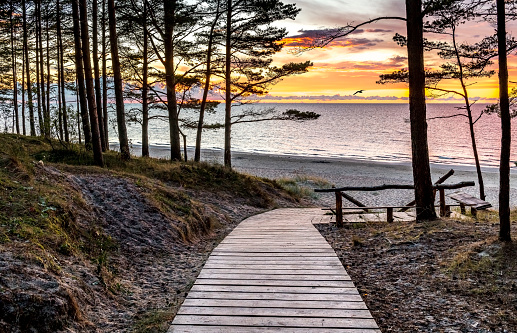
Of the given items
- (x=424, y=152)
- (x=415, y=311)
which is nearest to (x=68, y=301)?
(x=415, y=311)

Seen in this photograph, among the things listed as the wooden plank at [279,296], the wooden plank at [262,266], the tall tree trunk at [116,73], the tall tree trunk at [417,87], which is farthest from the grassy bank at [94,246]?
the tall tree trunk at [116,73]

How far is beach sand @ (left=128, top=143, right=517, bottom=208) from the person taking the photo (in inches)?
954

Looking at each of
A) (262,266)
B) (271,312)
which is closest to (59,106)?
(262,266)

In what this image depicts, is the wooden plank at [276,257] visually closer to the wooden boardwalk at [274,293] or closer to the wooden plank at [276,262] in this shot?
the wooden boardwalk at [274,293]

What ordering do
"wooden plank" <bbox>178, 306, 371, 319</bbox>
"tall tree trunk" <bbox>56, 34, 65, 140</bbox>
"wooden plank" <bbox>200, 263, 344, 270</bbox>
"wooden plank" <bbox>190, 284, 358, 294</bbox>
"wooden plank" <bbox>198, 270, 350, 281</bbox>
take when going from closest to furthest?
"wooden plank" <bbox>178, 306, 371, 319</bbox>, "wooden plank" <bbox>190, 284, 358, 294</bbox>, "wooden plank" <bbox>198, 270, 350, 281</bbox>, "wooden plank" <bbox>200, 263, 344, 270</bbox>, "tall tree trunk" <bbox>56, 34, 65, 140</bbox>

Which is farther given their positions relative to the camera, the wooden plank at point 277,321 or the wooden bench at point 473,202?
the wooden bench at point 473,202

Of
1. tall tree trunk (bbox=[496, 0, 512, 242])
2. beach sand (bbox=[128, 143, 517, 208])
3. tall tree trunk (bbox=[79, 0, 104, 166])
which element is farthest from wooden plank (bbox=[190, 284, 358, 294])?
beach sand (bbox=[128, 143, 517, 208])

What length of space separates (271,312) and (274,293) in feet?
2.01

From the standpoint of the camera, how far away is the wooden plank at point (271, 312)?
476 cm

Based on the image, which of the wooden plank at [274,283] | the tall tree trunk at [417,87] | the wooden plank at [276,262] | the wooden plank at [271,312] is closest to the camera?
the wooden plank at [271,312]

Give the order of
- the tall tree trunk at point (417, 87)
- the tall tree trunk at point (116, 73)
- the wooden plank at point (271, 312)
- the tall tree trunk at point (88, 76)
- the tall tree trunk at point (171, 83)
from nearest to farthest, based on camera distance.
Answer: the wooden plank at point (271, 312) < the tall tree trunk at point (417, 87) < the tall tree trunk at point (88, 76) < the tall tree trunk at point (116, 73) < the tall tree trunk at point (171, 83)

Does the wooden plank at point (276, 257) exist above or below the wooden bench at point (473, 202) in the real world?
below

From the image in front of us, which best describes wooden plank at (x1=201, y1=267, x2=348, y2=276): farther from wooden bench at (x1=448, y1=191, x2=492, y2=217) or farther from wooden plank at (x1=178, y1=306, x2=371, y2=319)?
wooden bench at (x1=448, y1=191, x2=492, y2=217)

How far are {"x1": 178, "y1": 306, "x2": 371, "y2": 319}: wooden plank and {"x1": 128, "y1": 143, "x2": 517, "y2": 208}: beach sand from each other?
15.6 meters
